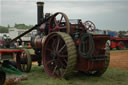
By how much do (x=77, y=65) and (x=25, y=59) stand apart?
8.68ft

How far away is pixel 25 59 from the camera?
336 inches

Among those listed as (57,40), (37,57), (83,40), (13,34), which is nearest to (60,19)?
(57,40)

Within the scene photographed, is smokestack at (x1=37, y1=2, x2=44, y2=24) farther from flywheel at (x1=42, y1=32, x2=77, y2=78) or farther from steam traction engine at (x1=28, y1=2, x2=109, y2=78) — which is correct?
flywheel at (x1=42, y1=32, x2=77, y2=78)

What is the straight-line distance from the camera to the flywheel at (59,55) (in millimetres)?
6312

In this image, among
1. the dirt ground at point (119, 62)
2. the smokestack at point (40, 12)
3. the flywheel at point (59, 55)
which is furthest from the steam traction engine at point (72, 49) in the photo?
the dirt ground at point (119, 62)

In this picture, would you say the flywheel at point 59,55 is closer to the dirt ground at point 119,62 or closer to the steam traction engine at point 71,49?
the steam traction engine at point 71,49

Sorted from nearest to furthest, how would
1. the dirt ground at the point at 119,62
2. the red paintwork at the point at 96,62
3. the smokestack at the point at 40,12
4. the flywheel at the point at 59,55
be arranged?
the flywheel at the point at 59,55, the red paintwork at the point at 96,62, the smokestack at the point at 40,12, the dirt ground at the point at 119,62

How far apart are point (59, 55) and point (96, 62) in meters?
1.16

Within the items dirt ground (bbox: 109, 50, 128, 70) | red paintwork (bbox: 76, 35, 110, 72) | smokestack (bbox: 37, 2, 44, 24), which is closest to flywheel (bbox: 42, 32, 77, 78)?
red paintwork (bbox: 76, 35, 110, 72)

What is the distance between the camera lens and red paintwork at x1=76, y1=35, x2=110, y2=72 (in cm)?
646

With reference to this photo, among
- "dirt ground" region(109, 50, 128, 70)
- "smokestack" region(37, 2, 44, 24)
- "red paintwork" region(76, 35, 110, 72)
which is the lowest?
"dirt ground" region(109, 50, 128, 70)

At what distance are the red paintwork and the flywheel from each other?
0.89ft

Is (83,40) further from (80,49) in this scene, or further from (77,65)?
(77,65)

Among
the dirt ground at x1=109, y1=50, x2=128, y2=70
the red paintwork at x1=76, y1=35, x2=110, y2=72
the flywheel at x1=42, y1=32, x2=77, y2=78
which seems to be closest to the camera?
the flywheel at x1=42, y1=32, x2=77, y2=78
